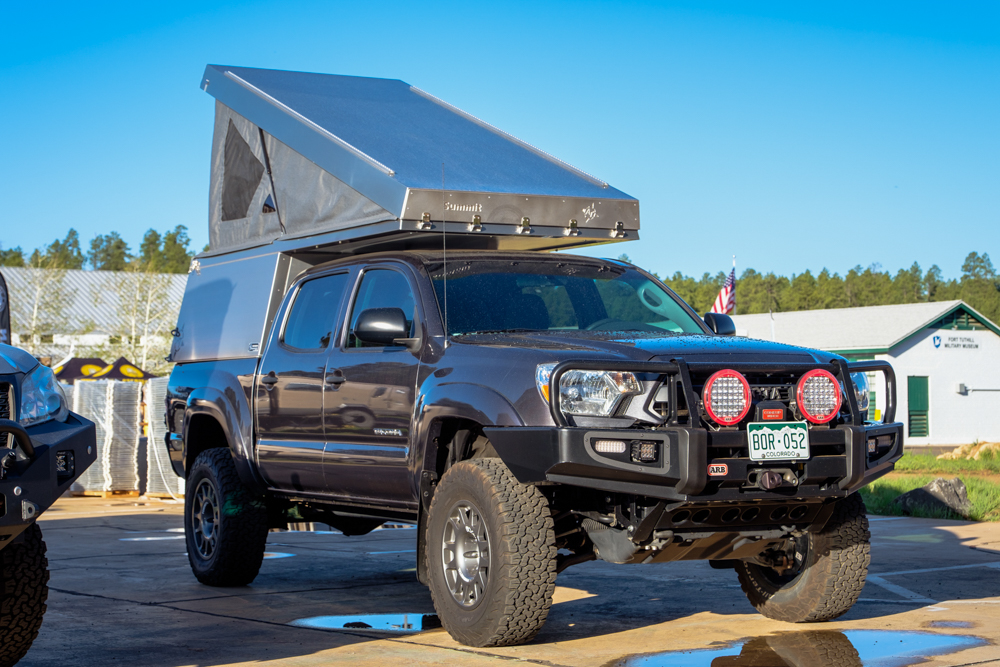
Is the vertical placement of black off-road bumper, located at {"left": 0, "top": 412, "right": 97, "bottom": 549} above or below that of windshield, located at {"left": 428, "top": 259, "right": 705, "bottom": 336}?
below

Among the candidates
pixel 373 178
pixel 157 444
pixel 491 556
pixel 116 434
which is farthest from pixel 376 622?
pixel 116 434

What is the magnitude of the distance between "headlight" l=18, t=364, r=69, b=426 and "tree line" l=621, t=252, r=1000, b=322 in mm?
79357

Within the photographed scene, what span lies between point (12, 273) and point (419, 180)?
61.0 m

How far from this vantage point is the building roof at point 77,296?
51812 millimetres

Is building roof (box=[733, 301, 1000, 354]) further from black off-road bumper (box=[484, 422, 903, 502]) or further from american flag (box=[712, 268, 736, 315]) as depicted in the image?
black off-road bumper (box=[484, 422, 903, 502])

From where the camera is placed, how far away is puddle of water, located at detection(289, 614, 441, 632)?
6.42m

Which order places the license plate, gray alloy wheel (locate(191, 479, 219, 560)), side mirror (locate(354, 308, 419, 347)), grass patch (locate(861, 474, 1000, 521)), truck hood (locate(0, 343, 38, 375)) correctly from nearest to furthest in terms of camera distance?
1. truck hood (locate(0, 343, 38, 375))
2. the license plate
3. side mirror (locate(354, 308, 419, 347))
4. gray alloy wheel (locate(191, 479, 219, 560))
5. grass patch (locate(861, 474, 1000, 521))

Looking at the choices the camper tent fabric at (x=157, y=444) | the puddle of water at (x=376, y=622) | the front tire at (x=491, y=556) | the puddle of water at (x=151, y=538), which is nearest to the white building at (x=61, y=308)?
the camper tent fabric at (x=157, y=444)

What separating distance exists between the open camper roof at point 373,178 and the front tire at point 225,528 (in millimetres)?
1577

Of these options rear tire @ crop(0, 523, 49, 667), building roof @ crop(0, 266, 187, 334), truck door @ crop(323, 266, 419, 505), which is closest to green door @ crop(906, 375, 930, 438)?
building roof @ crop(0, 266, 187, 334)

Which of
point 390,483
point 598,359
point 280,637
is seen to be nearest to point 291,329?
point 390,483

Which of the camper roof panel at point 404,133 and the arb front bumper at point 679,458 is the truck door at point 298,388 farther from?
the arb front bumper at point 679,458

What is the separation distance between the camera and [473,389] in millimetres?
5793

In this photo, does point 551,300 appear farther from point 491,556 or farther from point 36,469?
point 36,469
